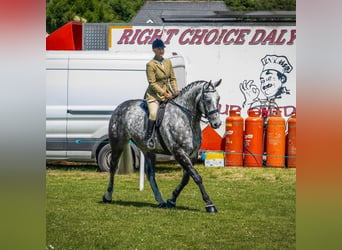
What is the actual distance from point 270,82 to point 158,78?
20.8 feet

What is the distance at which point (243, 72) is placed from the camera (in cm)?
1427

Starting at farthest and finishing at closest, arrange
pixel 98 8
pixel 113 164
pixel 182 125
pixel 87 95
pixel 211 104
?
pixel 98 8, pixel 87 95, pixel 113 164, pixel 182 125, pixel 211 104

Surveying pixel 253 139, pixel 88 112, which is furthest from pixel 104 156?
pixel 253 139

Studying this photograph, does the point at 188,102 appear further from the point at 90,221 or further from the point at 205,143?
the point at 205,143

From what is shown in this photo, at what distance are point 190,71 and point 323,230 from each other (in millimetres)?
12370

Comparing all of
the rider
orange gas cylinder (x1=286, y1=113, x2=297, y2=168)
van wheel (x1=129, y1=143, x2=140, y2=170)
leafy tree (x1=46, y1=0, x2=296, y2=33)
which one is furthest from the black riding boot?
leafy tree (x1=46, y1=0, x2=296, y2=33)

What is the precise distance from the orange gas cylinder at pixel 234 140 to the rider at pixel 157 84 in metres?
5.56

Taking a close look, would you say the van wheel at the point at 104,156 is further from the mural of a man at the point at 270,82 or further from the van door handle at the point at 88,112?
the mural of a man at the point at 270,82

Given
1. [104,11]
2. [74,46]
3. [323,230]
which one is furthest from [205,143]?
[104,11]

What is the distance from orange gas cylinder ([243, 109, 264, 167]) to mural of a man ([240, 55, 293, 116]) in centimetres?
41

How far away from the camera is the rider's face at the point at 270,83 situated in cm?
1423

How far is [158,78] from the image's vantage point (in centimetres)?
834

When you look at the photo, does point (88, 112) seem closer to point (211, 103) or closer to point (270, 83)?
point (270, 83)

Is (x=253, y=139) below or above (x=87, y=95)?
below
